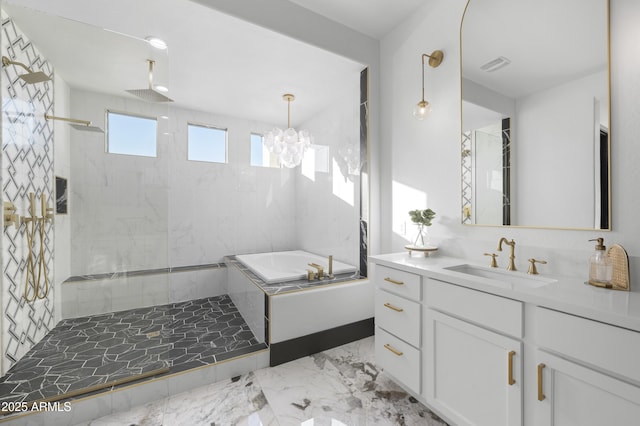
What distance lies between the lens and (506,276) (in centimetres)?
153

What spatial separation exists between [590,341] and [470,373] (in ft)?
1.79

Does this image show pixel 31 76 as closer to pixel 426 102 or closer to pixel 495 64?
pixel 426 102

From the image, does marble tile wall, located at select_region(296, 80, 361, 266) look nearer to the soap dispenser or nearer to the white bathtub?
the white bathtub

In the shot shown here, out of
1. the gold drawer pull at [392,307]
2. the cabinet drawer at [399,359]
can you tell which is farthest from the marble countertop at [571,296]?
the cabinet drawer at [399,359]

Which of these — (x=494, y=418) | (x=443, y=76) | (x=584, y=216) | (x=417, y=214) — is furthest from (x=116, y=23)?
(x=494, y=418)

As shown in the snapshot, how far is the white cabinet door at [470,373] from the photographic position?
113 centimetres

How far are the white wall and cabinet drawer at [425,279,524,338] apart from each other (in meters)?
0.56

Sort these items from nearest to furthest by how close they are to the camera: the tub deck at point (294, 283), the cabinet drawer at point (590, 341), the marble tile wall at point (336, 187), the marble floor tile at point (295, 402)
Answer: the cabinet drawer at point (590, 341) → the marble floor tile at point (295, 402) → the tub deck at point (294, 283) → the marble tile wall at point (336, 187)

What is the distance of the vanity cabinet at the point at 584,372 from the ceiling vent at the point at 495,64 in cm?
149

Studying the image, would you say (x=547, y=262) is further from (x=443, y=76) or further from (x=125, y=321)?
(x=125, y=321)

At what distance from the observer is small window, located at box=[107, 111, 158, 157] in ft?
6.69

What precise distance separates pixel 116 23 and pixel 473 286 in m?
3.00

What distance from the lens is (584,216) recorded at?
4.41ft

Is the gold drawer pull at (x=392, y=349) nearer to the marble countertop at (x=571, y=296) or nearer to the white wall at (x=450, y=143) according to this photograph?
the marble countertop at (x=571, y=296)
